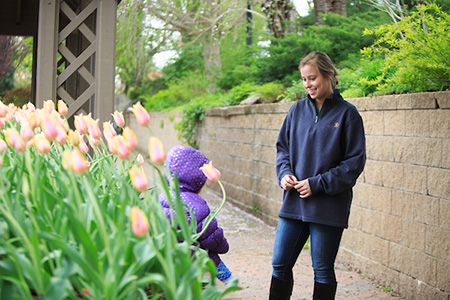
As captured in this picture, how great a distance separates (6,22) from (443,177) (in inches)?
280

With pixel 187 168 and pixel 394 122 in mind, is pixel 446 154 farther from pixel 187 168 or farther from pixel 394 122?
pixel 187 168

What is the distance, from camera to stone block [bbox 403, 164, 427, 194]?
13.8ft

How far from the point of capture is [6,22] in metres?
8.48

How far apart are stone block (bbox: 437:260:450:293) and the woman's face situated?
169cm

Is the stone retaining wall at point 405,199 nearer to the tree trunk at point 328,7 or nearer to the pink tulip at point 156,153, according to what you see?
the pink tulip at point 156,153

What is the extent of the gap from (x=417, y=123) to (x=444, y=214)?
0.77m

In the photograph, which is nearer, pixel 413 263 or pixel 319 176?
pixel 319 176

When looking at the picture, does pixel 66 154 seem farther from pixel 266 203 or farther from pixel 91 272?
pixel 266 203

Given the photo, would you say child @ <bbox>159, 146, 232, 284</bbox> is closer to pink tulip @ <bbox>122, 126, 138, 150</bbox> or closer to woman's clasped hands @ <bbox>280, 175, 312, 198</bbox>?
woman's clasped hands @ <bbox>280, 175, 312, 198</bbox>

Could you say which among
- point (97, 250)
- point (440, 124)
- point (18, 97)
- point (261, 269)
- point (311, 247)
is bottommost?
point (261, 269)

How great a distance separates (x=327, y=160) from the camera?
311 cm

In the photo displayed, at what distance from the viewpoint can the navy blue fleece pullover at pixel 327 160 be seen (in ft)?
9.96

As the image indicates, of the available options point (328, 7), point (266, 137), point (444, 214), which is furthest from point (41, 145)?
point (328, 7)

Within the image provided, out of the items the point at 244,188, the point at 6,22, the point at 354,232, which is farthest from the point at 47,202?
the point at 6,22
